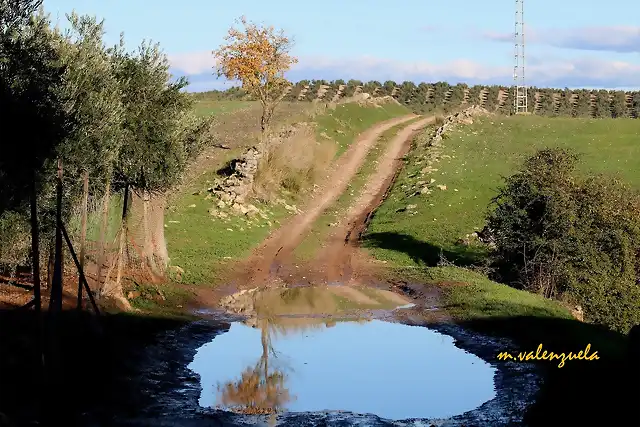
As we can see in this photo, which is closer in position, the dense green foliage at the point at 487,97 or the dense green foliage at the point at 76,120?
the dense green foliage at the point at 76,120

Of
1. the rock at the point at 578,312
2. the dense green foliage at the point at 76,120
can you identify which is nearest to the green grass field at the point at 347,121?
the rock at the point at 578,312

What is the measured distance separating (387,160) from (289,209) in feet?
57.4

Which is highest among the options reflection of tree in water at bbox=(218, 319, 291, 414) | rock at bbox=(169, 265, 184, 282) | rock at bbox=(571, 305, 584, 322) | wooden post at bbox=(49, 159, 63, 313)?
wooden post at bbox=(49, 159, 63, 313)

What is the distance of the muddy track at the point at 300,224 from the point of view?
31.8 metres

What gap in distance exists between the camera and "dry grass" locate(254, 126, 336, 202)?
46344 millimetres

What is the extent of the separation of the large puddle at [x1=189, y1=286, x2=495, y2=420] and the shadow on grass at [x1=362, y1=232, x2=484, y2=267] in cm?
931

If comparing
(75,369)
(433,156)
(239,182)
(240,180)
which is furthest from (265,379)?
(433,156)

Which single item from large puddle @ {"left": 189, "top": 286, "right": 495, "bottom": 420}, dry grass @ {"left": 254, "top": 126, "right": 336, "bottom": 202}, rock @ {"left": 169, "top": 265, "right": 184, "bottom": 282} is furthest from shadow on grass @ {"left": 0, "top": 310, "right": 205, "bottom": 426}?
dry grass @ {"left": 254, "top": 126, "right": 336, "bottom": 202}

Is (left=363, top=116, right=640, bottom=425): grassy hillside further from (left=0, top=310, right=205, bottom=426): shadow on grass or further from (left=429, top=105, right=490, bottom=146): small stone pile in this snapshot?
(left=0, top=310, right=205, bottom=426): shadow on grass

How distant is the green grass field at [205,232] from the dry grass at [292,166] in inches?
50.8

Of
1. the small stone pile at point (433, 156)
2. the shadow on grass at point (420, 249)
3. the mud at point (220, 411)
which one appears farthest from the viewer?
the small stone pile at point (433, 156)

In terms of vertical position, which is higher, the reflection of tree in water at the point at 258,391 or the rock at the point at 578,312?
the reflection of tree in water at the point at 258,391

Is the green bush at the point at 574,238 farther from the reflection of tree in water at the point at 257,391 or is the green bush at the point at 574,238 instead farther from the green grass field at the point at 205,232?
the reflection of tree in water at the point at 257,391

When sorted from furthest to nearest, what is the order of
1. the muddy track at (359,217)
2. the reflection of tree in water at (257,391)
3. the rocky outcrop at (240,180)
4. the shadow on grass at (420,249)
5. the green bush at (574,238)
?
1. the rocky outcrop at (240,180)
2. the shadow on grass at (420,249)
3. the muddy track at (359,217)
4. the green bush at (574,238)
5. the reflection of tree in water at (257,391)
